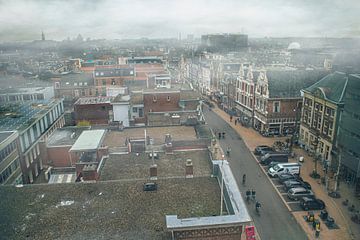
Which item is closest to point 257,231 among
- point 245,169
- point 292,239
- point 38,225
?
point 292,239

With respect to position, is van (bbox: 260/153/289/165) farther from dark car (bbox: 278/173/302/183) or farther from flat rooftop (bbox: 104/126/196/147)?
flat rooftop (bbox: 104/126/196/147)

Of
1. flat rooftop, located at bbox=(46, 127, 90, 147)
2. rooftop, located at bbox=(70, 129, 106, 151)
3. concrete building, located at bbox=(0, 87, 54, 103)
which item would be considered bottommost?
flat rooftop, located at bbox=(46, 127, 90, 147)

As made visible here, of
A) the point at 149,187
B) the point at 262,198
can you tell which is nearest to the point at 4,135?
the point at 149,187

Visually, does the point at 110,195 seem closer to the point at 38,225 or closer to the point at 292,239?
the point at 38,225

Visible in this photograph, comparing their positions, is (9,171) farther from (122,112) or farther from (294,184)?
(294,184)

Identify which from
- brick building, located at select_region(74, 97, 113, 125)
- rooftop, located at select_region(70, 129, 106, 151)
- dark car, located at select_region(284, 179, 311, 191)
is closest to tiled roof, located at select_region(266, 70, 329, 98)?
dark car, located at select_region(284, 179, 311, 191)

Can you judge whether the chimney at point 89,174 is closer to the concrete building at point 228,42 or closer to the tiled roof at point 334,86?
the tiled roof at point 334,86

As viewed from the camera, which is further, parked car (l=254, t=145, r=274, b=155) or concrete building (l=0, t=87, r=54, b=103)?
concrete building (l=0, t=87, r=54, b=103)
